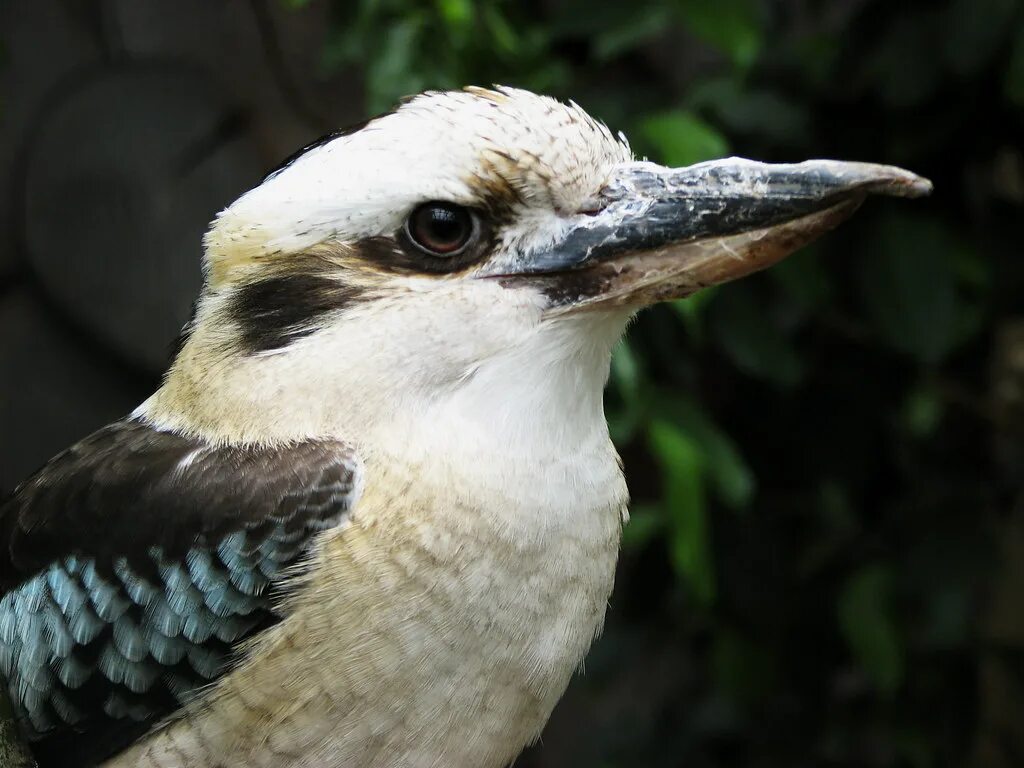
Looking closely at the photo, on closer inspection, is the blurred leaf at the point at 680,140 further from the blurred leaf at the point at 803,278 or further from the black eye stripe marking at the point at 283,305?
the black eye stripe marking at the point at 283,305

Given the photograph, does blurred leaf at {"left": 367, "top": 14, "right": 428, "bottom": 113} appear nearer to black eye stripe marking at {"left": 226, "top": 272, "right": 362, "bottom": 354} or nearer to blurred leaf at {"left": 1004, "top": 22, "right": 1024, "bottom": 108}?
black eye stripe marking at {"left": 226, "top": 272, "right": 362, "bottom": 354}


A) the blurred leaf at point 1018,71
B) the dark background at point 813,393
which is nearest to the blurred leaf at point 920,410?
the dark background at point 813,393

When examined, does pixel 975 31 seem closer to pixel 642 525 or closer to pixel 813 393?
pixel 813 393

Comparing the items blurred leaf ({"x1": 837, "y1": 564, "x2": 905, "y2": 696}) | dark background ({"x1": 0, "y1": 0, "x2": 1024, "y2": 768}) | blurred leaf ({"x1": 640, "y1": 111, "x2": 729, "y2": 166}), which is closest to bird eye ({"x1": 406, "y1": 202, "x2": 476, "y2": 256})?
dark background ({"x1": 0, "y1": 0, "x2": 1024, "y2": 768})

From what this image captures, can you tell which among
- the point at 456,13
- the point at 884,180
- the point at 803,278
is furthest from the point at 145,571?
the point at 803,278

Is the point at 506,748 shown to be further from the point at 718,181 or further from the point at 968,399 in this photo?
the point at 968,399

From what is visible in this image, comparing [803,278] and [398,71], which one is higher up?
[398,71]

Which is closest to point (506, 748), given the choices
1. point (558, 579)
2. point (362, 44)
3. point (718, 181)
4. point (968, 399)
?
point (558, 579)
